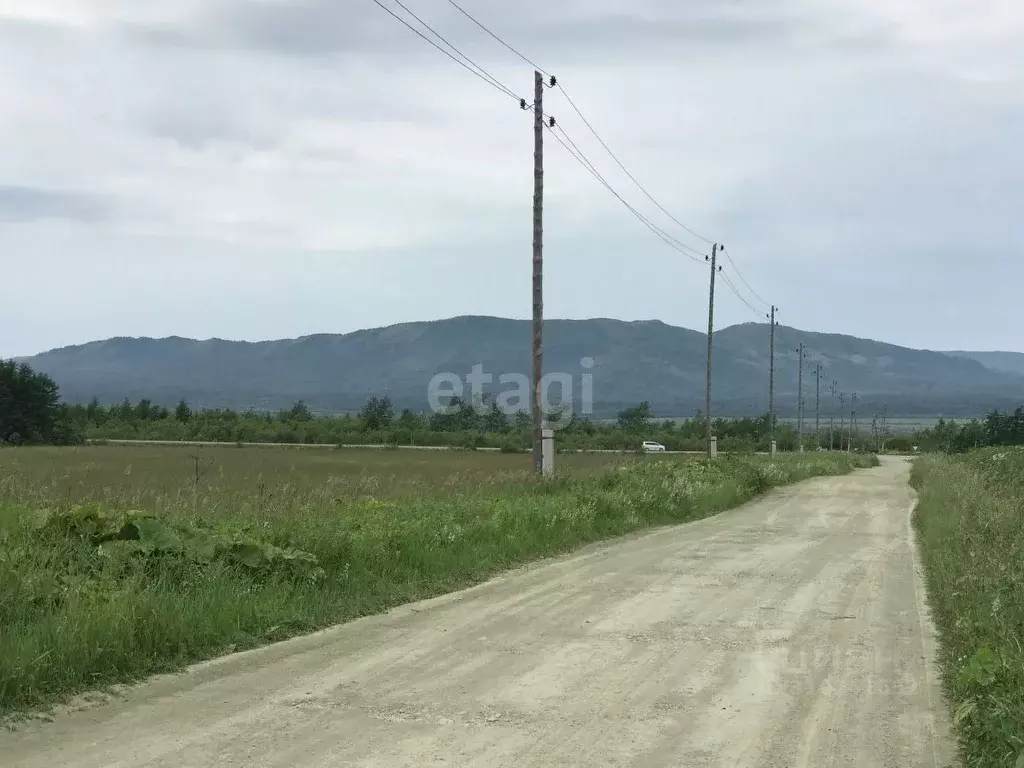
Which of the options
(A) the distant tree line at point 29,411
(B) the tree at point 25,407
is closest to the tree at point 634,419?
(A) the distant tree line at point 29,411

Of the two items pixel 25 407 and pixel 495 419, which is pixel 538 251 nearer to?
pixel 25 407

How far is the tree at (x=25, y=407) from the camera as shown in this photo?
6418 centimetres

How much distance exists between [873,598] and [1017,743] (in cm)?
625

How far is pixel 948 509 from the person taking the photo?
18.3 meters

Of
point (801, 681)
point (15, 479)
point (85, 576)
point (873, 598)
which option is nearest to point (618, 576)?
point (873, 598)

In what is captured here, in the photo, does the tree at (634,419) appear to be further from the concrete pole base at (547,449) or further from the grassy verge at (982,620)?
the grassy verge at (982,620)

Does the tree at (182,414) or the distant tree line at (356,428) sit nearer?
the distant tree line at (356,428)

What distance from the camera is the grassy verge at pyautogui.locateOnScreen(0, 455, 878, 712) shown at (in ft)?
23.3

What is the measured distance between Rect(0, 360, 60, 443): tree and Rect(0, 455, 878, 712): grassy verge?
5547 centimetres

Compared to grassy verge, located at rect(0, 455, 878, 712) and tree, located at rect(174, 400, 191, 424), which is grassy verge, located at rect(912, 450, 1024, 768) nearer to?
grassy verge, located at rect(0, 455, 878, 712)

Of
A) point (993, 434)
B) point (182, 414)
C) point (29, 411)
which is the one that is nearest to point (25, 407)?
point (29, 411)

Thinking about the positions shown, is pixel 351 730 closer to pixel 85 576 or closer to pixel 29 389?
pixel 85 576

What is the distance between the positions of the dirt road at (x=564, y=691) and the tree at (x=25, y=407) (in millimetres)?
60856

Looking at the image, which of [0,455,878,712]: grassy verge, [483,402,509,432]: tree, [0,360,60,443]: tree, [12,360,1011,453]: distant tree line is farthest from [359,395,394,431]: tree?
[0,455,878,712]: grassy verge
